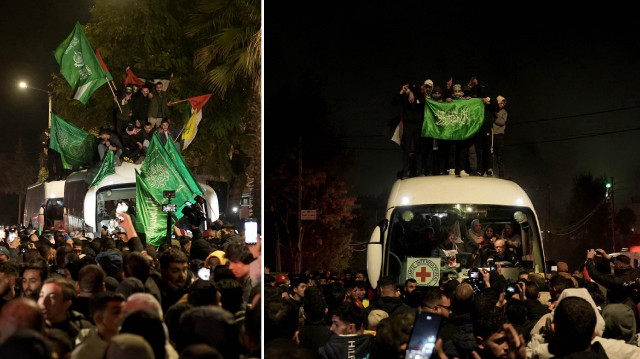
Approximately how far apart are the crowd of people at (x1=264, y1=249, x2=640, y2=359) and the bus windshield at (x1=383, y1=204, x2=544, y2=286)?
2.72 meters

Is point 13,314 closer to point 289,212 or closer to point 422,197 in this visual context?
point 422,197

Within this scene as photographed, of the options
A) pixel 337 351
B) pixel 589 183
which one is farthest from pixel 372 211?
pixel 337 351

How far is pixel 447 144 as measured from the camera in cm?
1321

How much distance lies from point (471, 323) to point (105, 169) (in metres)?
10.1

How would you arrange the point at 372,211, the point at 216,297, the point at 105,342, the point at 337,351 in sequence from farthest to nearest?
the point at 372,211
the point at 337,351
the point at 216,297
the point at 105,342

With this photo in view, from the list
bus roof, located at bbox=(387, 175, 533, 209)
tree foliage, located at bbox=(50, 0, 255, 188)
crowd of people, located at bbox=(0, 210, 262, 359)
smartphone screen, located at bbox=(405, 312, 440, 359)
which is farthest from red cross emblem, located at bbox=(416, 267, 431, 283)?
tree foliage, located at bbox=(50, 0, 255, 188)

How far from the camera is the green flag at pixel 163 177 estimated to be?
10672 millimetres

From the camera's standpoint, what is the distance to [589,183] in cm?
8694

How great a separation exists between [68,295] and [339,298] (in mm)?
3865

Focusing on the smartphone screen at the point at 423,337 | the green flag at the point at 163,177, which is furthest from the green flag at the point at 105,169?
the smartphone screen at the point at 423,337

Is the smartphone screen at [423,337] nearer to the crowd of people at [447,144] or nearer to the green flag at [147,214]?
the green flag at [147,214]

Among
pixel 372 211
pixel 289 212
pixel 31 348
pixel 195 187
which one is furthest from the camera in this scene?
pixel 372 211

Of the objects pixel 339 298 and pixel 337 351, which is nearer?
pixel 337 351

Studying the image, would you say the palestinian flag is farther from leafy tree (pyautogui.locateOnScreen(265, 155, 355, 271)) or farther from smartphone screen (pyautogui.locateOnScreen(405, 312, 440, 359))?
leafy tree (pyautogui.locateOnScreen(265, 155, 355, 271))
